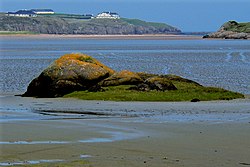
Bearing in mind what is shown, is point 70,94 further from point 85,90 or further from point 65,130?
point 65,130

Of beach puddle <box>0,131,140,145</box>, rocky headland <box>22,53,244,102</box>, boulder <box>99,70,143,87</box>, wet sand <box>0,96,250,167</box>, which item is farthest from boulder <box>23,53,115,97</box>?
beach puddle <box>0,131,140,145</box>

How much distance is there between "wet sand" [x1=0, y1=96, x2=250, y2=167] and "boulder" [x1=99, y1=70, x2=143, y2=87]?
3.48 m

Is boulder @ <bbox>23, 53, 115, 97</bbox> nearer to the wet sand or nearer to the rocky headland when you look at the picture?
the rocky headland

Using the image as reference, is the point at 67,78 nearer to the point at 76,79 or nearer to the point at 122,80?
the point at 76,79

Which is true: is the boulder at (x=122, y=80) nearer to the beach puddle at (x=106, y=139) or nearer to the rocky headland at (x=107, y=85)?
the rocky headland at (x=107, y=85)

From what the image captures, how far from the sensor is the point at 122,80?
26281mm

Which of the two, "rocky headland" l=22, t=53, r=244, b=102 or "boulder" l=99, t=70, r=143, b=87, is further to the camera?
"boulder" l=99, t=70, r=143, b=87

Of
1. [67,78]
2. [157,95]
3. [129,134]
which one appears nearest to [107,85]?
[67,78]

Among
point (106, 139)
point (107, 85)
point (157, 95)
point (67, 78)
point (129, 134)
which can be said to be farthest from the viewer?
point (67, 78)

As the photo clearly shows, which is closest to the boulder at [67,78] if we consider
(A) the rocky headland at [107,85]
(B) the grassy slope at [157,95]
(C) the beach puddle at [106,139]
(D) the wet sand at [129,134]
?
(A) the rocky headland at [107,85]

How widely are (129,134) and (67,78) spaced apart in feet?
39.8

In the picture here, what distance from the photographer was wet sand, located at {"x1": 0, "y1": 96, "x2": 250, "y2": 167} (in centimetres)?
1171

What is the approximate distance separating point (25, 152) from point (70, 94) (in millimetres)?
13809

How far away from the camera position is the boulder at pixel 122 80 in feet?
85.8
